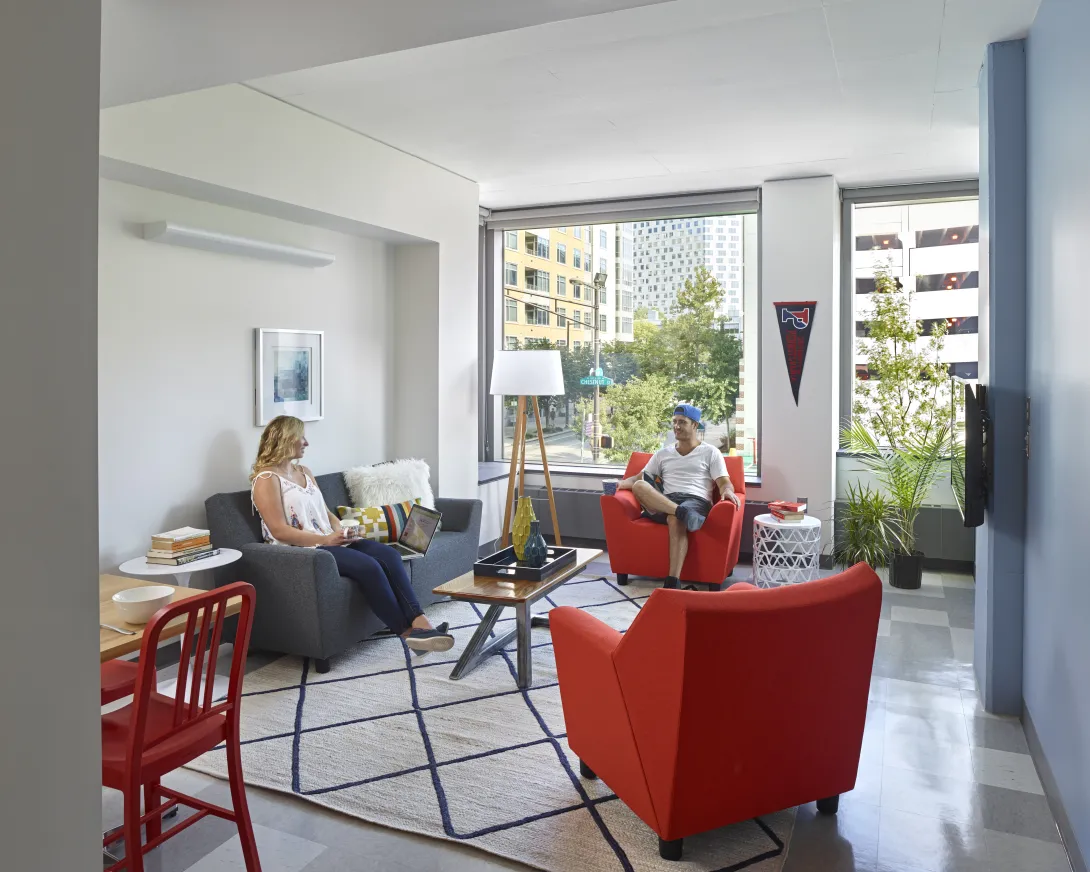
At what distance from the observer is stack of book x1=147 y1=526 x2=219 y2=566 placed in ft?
12.2

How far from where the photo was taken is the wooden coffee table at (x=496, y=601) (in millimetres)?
3689

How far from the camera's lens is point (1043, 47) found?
2977 mm

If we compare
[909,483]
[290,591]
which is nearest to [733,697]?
[290,591]

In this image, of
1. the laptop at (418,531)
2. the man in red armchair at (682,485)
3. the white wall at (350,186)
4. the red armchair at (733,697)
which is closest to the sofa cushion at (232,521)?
the laptop at (418,531)

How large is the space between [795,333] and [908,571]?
1838 millimetres

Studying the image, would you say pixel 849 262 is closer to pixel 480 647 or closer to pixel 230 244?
pixel 480 647

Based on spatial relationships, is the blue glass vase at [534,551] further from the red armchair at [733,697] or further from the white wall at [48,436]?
the white wall at [48,436]

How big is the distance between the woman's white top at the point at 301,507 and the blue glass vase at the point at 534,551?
107 cm

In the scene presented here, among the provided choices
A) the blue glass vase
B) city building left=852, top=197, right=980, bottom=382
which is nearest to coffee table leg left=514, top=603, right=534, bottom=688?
the blue glass vase

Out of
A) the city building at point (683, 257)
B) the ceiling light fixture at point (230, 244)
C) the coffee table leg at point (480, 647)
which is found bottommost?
the coffee table leg at point (480, 647)

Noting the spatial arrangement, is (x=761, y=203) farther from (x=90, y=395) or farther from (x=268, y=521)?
(x=90, y=395)

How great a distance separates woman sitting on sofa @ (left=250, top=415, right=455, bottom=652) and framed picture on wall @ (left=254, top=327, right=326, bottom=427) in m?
0.47

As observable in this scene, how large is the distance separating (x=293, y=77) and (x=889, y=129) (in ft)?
11.1

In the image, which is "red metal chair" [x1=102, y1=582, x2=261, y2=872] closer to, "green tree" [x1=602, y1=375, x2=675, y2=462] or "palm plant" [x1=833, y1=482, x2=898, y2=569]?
"palm plant" [x1=833, y1=482, x2=898, y2=569]
